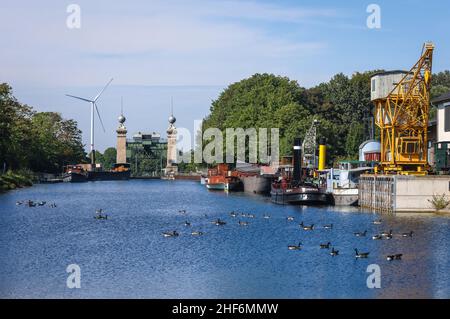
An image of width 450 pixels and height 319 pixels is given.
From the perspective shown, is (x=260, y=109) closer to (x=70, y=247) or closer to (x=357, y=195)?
(x=357, y=195)

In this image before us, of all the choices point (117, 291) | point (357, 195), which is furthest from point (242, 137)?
point (117, 291)

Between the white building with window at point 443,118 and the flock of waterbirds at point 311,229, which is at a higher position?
the white building with window at point 443,118

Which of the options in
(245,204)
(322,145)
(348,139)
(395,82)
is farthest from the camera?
(348,139)

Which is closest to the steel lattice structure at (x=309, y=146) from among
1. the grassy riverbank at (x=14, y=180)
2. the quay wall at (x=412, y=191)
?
the grassy riverbank at (x=14, y=180)

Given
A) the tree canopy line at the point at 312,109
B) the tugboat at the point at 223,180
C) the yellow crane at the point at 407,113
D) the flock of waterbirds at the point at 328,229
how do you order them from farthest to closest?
the tree canopy line at the point at 312,109 → the tugboat at the point at 223,180 → the yellow crane at the point at 407,113 → the flock of waterbirds at the point at 328,229

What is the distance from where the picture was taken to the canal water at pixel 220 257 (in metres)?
42.5

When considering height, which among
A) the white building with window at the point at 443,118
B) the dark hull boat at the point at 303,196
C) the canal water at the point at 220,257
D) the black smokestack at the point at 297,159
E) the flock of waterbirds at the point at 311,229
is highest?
the white building with window at the point at 443,118

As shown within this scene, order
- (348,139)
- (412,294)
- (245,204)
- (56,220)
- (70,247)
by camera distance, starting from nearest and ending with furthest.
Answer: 1. (412,294)
2. (70,247)
3. (56,220)
4. (245,204)
5. (348,139)

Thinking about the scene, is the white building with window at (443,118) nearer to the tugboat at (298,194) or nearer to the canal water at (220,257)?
the canal water at (220,257)

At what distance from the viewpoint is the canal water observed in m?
42.5

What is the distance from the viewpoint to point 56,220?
82.8m

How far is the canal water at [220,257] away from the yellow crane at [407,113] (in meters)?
8.89

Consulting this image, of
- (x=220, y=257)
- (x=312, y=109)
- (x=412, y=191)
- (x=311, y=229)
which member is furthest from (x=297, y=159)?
(x=312, y=109)
